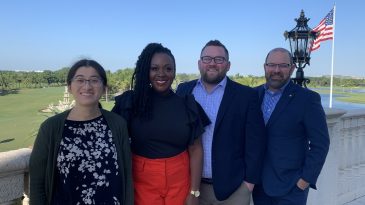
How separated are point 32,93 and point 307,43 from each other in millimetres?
108782

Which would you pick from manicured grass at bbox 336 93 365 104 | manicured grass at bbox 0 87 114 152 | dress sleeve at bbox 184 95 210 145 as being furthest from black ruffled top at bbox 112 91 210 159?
manicured grass at bbox 336 93 365 104

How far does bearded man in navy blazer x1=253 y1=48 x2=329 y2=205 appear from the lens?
110 inches

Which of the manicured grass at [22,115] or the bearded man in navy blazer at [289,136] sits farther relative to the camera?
the manicured grass at [22,115]

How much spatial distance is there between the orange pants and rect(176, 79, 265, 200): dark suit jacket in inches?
16.1

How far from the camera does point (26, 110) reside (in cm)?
7931

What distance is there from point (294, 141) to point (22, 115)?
78.6 metres

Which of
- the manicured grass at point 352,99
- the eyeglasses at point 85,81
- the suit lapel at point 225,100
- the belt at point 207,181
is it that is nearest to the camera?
the eyeglasses at point 85,81

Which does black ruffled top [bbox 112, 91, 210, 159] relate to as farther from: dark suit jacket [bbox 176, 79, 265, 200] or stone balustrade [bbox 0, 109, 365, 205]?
stone balustrade [bbox 0, 109, 365, 205]

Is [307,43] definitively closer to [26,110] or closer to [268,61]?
[268,61]

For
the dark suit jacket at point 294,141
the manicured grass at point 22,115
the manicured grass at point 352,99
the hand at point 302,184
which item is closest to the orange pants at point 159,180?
the dark suit jacket at point 294,141

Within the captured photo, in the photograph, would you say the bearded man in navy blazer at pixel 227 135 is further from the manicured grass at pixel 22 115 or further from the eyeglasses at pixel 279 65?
the manicured grass at pixel 22 115

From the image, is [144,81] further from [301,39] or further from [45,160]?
[301,39]

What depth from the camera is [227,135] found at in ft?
8.66

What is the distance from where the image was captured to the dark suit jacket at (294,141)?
9.15 feet
